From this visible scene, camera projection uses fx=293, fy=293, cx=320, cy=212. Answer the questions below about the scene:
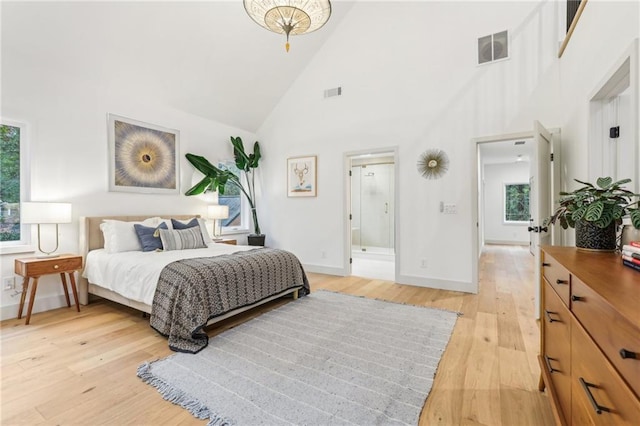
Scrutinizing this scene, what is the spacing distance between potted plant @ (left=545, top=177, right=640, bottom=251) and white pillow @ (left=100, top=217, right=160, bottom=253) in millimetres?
4214

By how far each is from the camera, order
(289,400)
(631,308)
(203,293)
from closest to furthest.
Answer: (631,308), (289,400), (203,293)

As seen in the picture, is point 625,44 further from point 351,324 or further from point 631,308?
point 351,324

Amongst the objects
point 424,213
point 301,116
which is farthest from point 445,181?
point 301,116

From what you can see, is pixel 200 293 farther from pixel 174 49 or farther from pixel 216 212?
pixel 174 49

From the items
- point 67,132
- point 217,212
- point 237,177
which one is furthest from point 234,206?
point 67,132

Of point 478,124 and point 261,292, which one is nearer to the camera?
point 261,292

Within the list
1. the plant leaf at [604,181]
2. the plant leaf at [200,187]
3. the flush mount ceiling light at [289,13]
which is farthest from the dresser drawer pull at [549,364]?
the plant leaf at [200,187]

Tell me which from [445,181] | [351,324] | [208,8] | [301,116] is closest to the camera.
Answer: [351,324]

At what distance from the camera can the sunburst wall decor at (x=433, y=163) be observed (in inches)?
163

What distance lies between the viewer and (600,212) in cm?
150

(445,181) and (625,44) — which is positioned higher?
(625,44)

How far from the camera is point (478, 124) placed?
3.93m

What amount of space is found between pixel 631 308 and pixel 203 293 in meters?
2.55

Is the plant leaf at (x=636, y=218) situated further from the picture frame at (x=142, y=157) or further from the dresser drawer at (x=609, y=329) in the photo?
the picture frame at (x=142, y=157)
